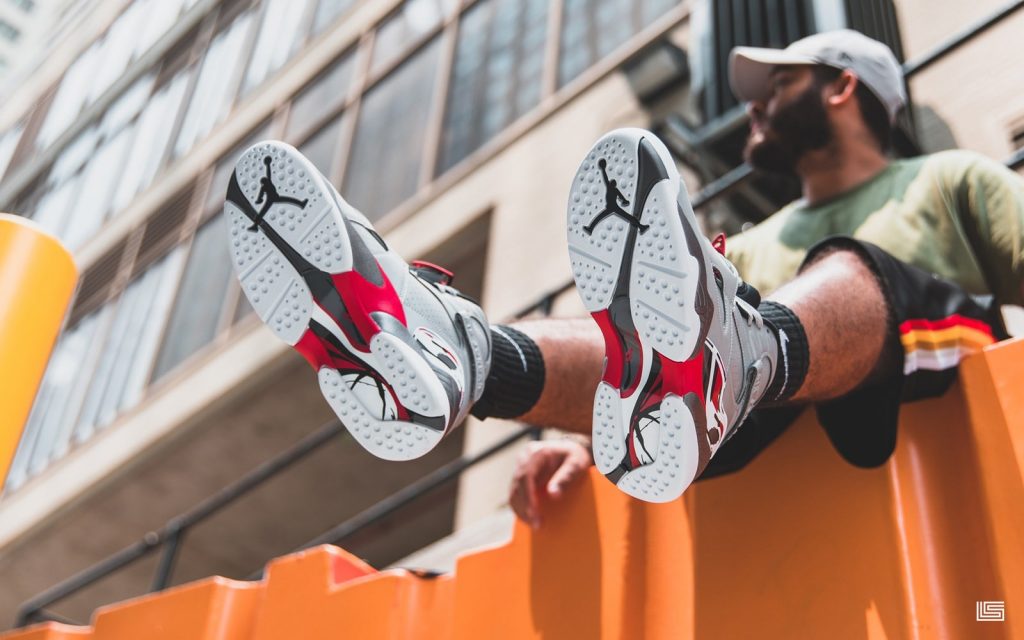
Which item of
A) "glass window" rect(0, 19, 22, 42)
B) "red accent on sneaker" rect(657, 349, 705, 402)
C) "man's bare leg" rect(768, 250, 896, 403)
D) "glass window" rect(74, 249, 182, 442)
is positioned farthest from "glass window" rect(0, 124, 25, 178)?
"glass window" rect(0, 19, 22, 42)

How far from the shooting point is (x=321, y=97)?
7.15m

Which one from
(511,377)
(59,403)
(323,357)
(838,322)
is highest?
(323,357)

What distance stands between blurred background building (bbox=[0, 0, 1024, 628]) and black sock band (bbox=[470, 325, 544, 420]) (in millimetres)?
1214

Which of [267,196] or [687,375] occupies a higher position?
[267,196]

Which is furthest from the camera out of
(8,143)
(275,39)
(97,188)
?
(8,143)

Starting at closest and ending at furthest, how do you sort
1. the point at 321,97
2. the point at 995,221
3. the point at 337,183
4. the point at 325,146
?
the point at 995,221
the point at 337,183
the point at 325,146
the point at 321,97

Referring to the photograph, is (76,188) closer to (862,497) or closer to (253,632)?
(253,632)

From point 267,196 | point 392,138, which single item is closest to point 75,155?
point 392,138

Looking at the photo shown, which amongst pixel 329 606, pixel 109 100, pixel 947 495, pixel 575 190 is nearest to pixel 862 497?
pixel 947 495

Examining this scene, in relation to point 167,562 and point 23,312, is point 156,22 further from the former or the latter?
point 23,312

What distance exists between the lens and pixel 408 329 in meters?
1.46

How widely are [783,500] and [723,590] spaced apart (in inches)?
6.9

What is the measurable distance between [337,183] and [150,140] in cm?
359

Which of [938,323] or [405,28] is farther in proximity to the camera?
[405,28]
